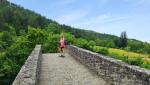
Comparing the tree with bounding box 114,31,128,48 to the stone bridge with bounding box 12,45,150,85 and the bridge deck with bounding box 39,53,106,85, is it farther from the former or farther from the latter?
the bridge deck with bounding box 39,53,106,85

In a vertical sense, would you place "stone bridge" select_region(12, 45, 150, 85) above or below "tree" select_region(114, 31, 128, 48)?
above

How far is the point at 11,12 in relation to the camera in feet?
521

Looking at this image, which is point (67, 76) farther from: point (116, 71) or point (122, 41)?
point (122, 41)

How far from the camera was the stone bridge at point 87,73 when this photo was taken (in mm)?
9859

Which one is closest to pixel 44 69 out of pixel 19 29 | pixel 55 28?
pixel 55 28

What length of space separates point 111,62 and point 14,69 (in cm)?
5139

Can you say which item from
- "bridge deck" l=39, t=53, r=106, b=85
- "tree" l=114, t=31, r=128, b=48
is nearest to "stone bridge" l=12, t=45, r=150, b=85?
"bridge deck" l=39, t=53, r=106, b=85

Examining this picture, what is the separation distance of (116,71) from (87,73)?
149 inches

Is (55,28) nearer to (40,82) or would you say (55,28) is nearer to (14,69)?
(14,69)

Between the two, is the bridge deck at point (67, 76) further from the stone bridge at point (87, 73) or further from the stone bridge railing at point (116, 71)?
the stone bridge railing at point (116, 71)

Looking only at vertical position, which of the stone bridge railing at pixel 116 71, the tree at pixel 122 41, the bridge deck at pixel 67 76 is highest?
the stone bridge railing at pixel 116 71

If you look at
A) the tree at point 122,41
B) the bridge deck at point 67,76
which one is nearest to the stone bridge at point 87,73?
the bridge deck at point 67,76

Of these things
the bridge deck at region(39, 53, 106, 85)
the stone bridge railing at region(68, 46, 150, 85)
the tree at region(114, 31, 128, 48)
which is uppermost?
the stone bridge railing at region(68, 46, 150, 85)

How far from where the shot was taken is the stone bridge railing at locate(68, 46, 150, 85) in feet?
30.8
